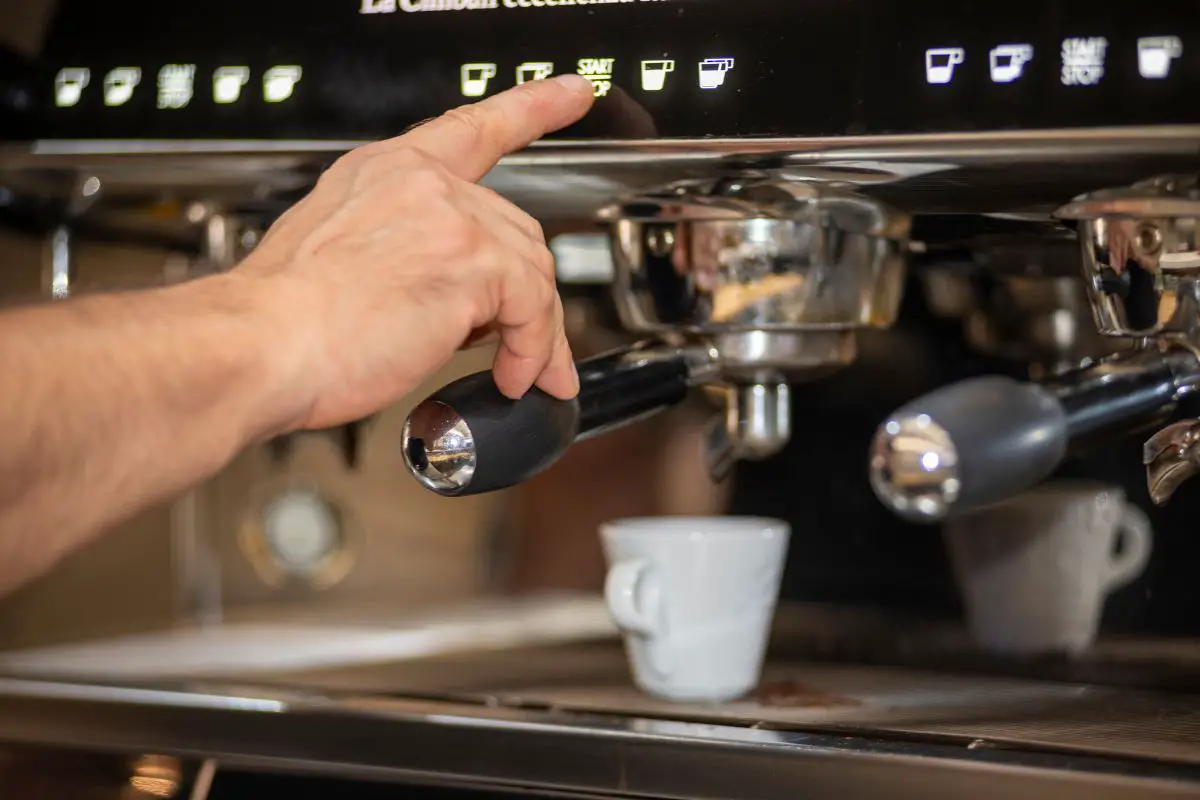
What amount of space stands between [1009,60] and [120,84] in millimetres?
364

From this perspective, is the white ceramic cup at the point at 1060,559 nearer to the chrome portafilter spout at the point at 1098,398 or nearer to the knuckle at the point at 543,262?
the chrome portafilter spout at the point at 1098,398

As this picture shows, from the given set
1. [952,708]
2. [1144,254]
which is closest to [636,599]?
[952,708]

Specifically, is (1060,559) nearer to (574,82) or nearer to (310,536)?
(574,82)

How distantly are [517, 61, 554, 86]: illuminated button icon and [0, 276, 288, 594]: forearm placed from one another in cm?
15

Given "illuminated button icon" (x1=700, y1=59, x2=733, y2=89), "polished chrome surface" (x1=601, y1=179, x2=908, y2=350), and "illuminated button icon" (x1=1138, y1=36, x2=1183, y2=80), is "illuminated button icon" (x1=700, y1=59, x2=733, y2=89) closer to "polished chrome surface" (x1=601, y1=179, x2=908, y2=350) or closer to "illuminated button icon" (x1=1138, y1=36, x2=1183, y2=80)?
"polished chrome surface" (x1=601, y1=179, x2=908, y2=350)

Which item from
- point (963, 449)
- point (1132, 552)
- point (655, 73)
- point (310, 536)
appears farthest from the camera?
point (310, 536)

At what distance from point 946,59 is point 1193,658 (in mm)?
318

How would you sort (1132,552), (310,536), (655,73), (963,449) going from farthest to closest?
(310,536) < (1132,552) < (655,73) < (963,449)

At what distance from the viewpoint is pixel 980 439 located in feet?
1.41

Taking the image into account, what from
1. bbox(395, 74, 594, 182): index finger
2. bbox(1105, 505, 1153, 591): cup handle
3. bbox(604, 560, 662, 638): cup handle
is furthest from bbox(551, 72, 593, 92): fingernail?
bbox(1105, 505, 1153, 591): cup handle

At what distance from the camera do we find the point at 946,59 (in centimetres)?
49

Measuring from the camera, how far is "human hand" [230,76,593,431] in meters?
0.47

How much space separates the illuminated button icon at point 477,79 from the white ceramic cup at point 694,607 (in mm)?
209

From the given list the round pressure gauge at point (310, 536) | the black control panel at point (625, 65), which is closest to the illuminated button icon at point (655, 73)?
the black control panel at point (625, 65)
